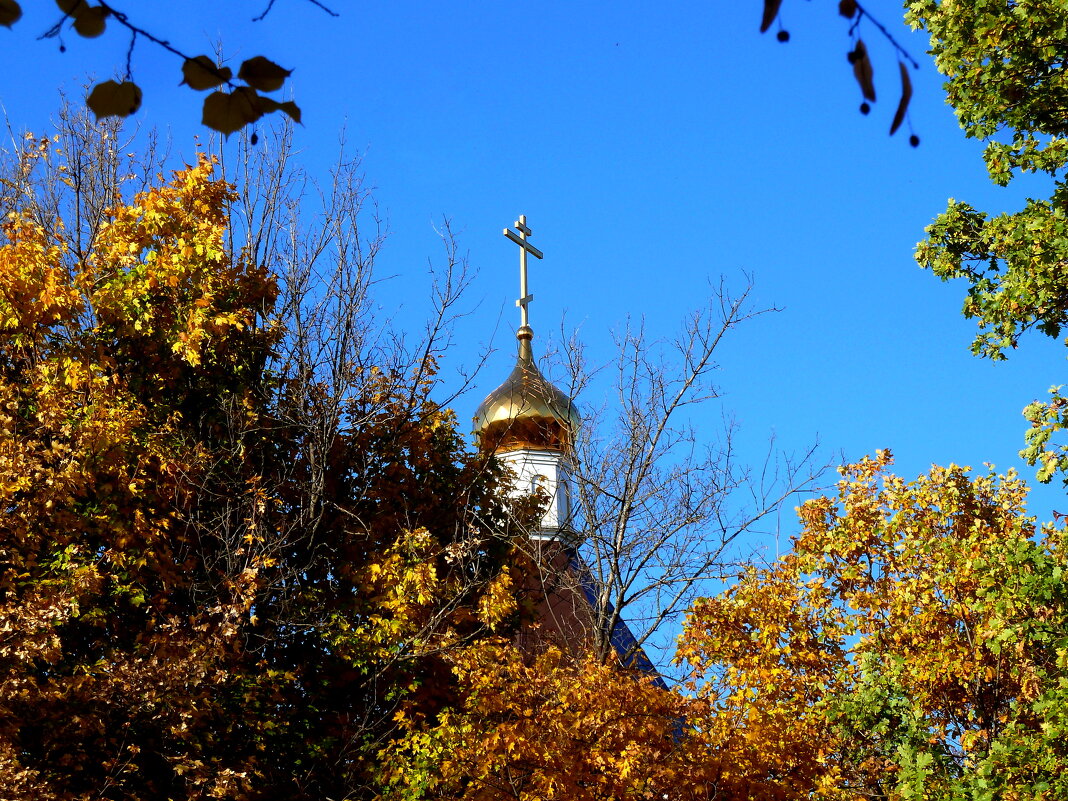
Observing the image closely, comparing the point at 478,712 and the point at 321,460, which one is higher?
the point at 321,460

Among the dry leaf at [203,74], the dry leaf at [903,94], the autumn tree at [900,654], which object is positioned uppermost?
the autumn tree at [900,654]

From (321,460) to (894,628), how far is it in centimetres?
698

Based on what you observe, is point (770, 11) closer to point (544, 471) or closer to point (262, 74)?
point (262, 74)

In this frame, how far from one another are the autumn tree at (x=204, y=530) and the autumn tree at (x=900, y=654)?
3.20 m

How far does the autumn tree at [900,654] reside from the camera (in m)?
10.8

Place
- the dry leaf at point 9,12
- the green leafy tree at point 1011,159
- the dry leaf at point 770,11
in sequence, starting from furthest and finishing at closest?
the green leafy tree at point 1011,159 < the dry leaf at point 9,12 < the dry leaf at point 770,11

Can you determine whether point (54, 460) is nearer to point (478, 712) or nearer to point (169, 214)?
point (169, 214)

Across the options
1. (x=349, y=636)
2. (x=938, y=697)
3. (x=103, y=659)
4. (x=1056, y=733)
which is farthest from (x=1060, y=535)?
(x=103, y=659)

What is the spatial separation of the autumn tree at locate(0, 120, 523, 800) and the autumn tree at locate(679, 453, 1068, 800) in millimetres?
3202

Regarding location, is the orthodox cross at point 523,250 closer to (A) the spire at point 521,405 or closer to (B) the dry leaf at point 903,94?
(A) the spire at point 521,405

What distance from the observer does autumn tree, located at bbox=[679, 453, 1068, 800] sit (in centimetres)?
1076

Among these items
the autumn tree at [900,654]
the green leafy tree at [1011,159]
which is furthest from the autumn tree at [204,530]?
the green leafy tree at [1011,159]

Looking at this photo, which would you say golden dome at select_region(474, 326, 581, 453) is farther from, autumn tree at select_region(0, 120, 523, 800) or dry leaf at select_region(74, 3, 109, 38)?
dry leaf at select_region(74, 3, 109, 38)

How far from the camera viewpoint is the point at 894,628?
15.1m
